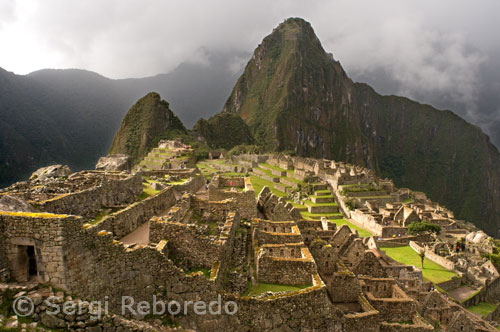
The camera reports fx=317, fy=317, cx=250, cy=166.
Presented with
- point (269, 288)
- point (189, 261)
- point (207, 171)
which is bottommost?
point (269, 288)

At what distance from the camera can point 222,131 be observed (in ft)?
547

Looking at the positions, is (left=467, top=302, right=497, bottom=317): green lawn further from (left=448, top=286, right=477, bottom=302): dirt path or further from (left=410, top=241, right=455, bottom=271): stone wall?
(left=410, top=241, right=455, bottom=271): stone wall

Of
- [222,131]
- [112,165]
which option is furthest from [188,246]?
[222,131]

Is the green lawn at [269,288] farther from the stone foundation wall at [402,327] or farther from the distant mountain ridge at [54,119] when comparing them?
the distant mountain ridge at [54,119]

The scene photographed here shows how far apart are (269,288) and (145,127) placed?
414 ft

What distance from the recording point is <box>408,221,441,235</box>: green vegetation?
39184mm

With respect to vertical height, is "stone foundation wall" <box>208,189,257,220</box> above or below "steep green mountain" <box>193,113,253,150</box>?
below

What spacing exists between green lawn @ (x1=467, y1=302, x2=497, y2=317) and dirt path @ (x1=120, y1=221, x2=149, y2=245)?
26054 mm

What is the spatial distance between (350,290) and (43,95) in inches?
2500

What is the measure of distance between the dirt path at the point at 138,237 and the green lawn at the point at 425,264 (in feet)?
79.0

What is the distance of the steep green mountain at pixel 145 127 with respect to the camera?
4778 inches

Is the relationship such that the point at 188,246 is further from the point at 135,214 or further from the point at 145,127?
the point at 145,127
